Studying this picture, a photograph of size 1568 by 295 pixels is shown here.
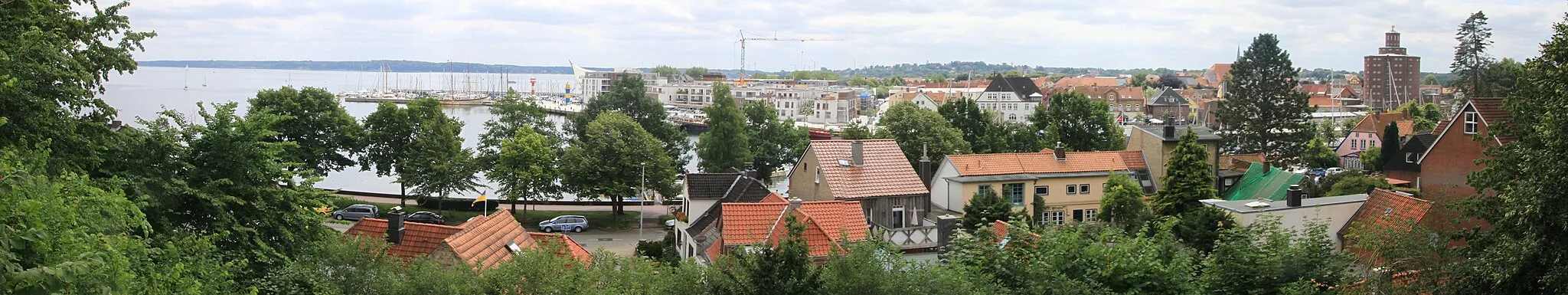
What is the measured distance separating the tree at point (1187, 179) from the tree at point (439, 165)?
21280 mm

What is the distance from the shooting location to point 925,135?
44781 mm

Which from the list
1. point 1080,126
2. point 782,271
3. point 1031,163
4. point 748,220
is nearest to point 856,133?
point 1080,126

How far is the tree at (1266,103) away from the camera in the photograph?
1897 inches

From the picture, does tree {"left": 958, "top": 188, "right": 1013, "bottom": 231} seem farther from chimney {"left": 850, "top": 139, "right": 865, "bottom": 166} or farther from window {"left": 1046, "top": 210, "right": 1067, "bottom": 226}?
window {"left": 1046, "top": 210, "right": 1067, "bottom": 226}

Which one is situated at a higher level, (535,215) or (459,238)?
(459,238)

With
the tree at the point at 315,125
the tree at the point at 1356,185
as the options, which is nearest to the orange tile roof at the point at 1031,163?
the tree at the point at 1356,185

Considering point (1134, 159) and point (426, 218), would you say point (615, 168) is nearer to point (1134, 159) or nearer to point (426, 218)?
point (426, 218)

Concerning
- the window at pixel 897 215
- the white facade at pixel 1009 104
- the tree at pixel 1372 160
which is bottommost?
the window at pixel 897 215

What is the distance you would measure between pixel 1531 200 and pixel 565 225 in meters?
27.2

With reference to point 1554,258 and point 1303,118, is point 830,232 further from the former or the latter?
point 1303,118

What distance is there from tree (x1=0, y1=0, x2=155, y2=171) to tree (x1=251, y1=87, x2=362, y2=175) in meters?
25.8

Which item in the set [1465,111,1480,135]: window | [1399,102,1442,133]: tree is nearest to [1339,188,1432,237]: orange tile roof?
[1465,111,1480,135]: window

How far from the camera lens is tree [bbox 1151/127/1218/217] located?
28.9 meters

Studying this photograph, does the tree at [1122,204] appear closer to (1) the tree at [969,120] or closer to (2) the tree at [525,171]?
(2) the tree at [525,171]
